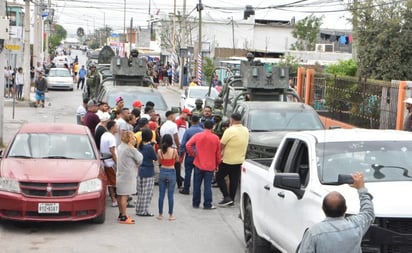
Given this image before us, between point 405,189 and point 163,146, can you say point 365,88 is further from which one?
point 405,189

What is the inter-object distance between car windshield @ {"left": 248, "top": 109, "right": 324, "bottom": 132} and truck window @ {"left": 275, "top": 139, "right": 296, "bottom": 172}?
657cm

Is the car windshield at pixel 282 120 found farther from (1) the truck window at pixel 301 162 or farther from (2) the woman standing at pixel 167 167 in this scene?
(1) the truck window at pixel 301 162

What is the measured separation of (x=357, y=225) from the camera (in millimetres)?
5098

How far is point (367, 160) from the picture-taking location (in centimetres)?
711

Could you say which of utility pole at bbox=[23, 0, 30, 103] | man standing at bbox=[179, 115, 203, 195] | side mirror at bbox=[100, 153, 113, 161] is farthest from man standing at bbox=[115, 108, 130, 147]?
utility pole at bbox=[23, 0, 30, 103]

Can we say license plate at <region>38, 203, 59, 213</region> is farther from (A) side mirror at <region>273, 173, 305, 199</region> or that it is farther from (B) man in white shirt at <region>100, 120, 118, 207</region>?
(A) side mirror at <region>273, 173, 305, 199</region>

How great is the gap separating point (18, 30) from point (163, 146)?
72.5ft

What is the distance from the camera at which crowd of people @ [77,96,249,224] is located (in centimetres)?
1134

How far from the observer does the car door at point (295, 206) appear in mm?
6754

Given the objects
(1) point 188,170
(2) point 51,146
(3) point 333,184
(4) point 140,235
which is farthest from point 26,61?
(3) point 333,184

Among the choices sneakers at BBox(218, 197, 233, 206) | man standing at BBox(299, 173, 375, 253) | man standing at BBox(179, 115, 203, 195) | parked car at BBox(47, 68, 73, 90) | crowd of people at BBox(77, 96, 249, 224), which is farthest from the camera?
parked car at BBox(47, 68, 73, 90)

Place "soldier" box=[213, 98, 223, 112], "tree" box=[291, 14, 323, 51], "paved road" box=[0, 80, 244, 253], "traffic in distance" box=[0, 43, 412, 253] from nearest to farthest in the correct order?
"traffic in distance" box=[0, 43, 412, 253]
"paved road" box=[0, 80, 244, 253]
"soldier" box=[213, 98, 223, 112]
"tree" box=[291, 14, 323, 51]

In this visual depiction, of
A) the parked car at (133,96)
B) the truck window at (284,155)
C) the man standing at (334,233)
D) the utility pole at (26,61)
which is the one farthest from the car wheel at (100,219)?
the utility pole at (26,61)

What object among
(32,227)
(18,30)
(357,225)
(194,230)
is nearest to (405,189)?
(357,225)
